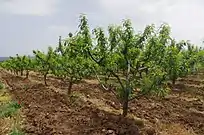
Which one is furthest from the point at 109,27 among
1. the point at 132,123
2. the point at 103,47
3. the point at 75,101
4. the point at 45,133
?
the point at 75,101

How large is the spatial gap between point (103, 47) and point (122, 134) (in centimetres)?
378

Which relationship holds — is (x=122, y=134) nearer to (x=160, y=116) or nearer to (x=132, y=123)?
(x=132, y=123)

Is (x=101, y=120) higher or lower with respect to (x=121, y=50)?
lower

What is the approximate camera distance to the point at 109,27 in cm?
1315

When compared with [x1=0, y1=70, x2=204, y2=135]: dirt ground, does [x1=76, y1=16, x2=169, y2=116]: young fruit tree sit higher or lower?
higher

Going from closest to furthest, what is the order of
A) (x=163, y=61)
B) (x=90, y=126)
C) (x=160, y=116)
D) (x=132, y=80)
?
(x=90, y=126)
(x=163, y=61)
(x=132, y=80)
(x=160, y=116)

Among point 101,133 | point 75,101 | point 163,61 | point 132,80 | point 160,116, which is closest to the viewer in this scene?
point 101,133

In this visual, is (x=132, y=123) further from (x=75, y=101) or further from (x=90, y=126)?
(x=75, y=101)

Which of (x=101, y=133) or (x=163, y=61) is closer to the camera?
(x=101, y=133)

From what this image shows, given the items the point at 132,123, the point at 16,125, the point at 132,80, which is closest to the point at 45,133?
the point at 16,125

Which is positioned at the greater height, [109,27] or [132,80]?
[109,27]

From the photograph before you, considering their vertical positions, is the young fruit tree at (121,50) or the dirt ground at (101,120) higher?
the young fruit tree at (121,50)

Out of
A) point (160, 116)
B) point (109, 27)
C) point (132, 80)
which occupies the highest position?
point (109, 27)

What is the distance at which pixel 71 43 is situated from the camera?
1271cm
